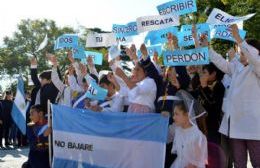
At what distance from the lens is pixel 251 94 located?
6562 mm

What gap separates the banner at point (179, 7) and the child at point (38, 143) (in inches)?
106

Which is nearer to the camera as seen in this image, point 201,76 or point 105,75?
point 201,76

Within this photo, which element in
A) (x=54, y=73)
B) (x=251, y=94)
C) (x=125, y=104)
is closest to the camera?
(x=251, y=94)

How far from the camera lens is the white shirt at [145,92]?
714cm

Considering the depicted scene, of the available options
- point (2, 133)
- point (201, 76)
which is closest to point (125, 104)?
point (201, 76)

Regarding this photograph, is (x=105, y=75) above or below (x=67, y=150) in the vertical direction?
above

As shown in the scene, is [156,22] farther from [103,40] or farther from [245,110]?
[245,110]

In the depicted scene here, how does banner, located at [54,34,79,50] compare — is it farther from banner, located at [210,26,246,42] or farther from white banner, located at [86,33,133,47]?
banner, located at [210,26,246,42]

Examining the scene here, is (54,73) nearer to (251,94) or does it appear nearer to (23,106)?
(23,106)

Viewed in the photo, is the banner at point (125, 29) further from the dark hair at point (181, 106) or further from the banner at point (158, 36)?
the dark hair at point (181, 106)

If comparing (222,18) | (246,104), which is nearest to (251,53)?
(246,104)

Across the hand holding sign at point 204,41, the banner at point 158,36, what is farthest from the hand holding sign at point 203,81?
the banner at point 158,36

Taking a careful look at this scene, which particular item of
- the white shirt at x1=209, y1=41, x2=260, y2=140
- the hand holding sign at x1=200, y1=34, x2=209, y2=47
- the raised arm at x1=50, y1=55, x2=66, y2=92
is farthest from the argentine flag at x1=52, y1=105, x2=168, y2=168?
the hand holding sign at x1=200, y1=34, x2=209, y2=47

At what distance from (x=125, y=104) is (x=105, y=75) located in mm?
769
